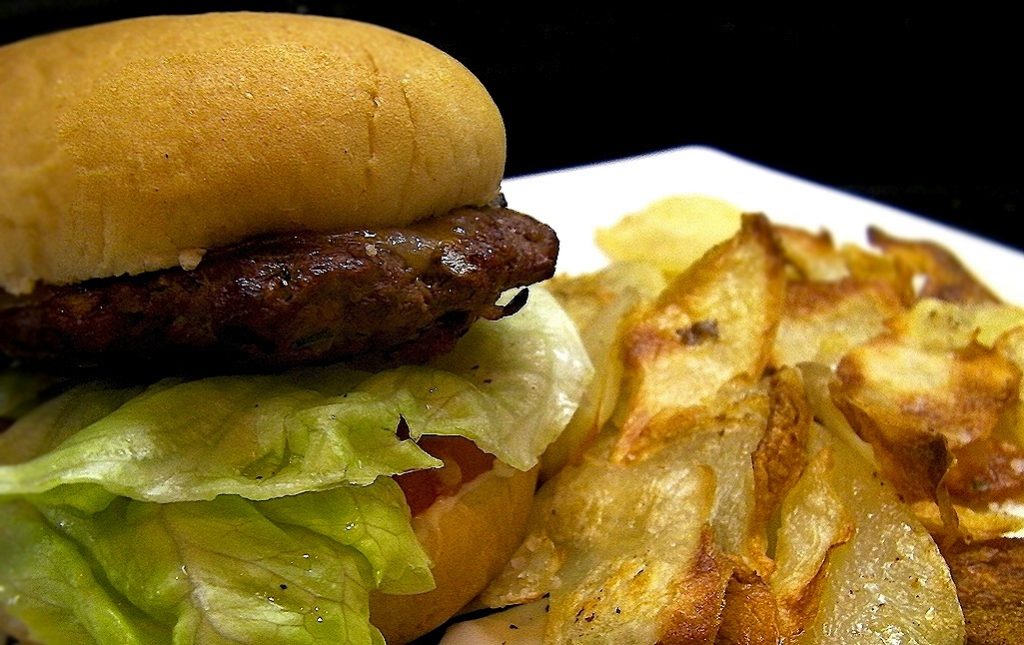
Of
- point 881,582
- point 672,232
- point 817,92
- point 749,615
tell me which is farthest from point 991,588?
point 817,92

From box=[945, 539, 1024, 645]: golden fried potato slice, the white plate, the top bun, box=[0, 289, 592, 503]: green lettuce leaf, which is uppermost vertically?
the top bun

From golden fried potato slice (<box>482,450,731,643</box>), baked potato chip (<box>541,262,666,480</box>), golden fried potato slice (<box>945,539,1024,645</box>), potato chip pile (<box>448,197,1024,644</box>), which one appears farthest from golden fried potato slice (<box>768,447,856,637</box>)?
baked potato chip (<box>541,262,666,480</box>)

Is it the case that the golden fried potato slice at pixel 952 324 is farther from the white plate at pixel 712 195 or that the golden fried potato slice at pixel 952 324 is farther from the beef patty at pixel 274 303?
the beef patty at pixel 274 303

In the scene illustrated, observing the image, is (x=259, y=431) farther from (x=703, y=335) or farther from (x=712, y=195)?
(x=712, y=195)

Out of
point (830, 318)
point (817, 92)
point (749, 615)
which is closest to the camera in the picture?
point (749, 615)

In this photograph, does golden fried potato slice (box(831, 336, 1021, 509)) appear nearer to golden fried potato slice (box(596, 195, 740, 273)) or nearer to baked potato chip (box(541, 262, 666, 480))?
baked potato chip (box(541, 262, 666, 480))

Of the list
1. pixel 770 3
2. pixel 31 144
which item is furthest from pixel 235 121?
pixel 770 3
